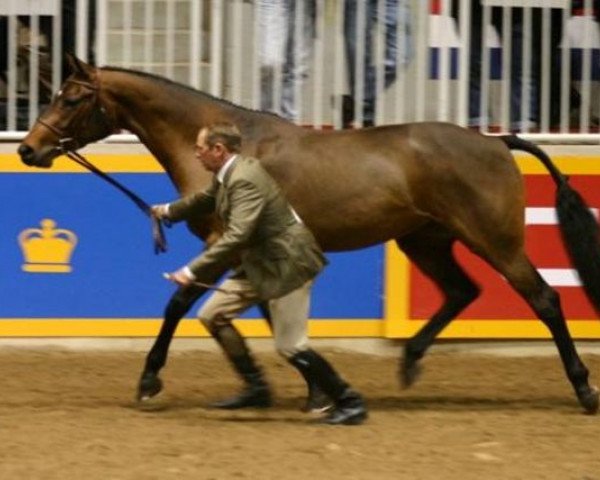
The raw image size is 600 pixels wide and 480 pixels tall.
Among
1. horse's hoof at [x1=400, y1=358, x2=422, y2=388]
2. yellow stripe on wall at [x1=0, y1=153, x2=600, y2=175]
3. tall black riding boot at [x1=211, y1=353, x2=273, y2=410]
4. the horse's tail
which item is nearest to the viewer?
tall black riding boot at [x1=211, y1=353, x2=273, y2=410]

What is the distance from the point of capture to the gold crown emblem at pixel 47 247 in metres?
11.3

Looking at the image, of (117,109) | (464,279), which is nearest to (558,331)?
(464,279)

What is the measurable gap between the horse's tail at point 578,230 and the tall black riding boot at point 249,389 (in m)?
1.77

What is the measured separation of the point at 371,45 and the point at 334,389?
326 cm

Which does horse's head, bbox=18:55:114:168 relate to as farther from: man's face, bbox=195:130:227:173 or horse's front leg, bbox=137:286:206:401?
man's face, bbox=195:130:227:173

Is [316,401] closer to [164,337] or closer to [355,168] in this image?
[164,337]

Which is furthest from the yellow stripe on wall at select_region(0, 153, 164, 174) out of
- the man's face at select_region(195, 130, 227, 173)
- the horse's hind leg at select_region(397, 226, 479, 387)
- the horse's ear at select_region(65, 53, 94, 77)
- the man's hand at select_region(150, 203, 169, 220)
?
the man's face at select_region(195, 130, 227, 173)

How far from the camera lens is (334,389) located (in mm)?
9016

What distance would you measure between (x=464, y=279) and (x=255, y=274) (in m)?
1.81

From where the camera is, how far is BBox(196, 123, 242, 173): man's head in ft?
28.6

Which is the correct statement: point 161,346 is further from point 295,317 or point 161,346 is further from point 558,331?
point 558,331

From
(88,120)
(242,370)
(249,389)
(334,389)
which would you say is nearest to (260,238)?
(334,389)

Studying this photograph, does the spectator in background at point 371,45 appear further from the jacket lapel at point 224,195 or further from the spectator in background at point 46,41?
the jacket lapel at point 224,195

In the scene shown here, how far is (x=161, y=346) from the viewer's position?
374 inches
